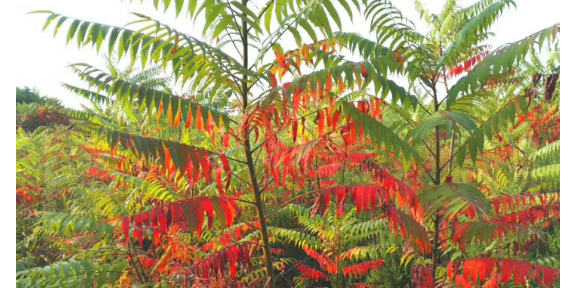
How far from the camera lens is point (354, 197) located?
2125 millimetres

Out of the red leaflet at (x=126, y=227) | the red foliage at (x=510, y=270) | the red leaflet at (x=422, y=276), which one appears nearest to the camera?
the red leaflet at (x=126, y=227)

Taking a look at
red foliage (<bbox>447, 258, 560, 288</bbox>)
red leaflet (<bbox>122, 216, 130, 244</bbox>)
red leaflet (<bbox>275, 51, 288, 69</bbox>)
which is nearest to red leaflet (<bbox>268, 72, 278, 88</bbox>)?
red leaflet (<bbox>275, 51, 288, 69</bbox>)

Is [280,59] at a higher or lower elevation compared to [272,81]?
higher

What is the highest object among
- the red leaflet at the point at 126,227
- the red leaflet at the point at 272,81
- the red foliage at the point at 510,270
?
the red leaflet at the point at 272,81

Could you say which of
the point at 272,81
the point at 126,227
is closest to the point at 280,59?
the point at 272,81

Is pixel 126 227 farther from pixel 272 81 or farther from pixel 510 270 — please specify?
pixel 510 270

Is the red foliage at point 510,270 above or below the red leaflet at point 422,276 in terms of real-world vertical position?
above

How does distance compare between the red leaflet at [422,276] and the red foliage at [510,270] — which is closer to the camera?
the red foliage at [510,270]

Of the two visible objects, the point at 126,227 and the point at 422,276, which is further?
the point at 422,276

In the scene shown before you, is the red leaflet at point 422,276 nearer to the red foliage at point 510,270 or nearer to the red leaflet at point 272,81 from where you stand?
the red foliage at point 510,270

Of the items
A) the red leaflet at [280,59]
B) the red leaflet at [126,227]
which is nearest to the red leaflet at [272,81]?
the red leaflet at [280,59]
